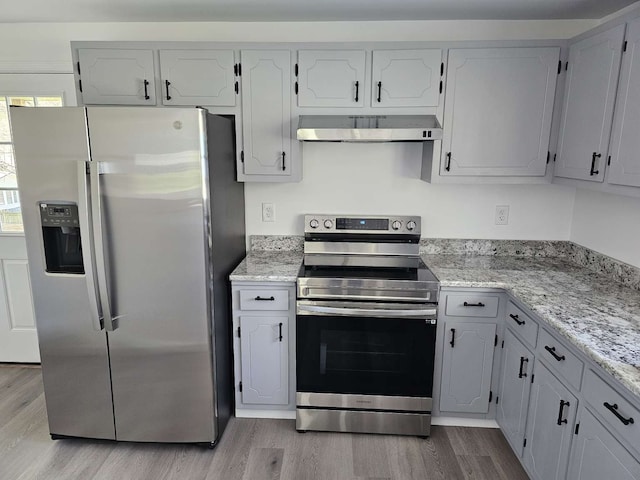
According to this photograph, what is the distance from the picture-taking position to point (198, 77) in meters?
2.32

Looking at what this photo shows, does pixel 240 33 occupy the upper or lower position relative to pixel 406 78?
upper

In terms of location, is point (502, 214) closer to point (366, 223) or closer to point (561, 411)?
point (366, 223)

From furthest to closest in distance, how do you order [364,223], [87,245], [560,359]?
1. [364,223]
2. [87,245]
3. [560,359]

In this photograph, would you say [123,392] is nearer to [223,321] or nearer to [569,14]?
[223,321]

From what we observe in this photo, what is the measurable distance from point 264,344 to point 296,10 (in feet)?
6.18

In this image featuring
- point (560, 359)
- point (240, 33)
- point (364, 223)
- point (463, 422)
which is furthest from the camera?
point (364, 223)

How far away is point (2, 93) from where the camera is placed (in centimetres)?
269

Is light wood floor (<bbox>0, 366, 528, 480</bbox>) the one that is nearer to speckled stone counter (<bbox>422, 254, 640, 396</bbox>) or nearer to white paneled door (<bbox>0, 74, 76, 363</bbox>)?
white paneled door (<bbox>0, 74, 76, 363</bbox>)

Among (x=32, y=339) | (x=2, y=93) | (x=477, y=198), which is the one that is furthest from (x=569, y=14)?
(x=32, y=339)

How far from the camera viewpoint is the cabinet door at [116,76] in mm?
2311

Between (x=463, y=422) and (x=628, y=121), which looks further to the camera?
(x=463, y=422)

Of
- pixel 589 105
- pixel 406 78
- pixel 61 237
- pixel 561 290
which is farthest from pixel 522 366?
pixel 61 237

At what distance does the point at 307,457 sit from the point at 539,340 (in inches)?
51.2

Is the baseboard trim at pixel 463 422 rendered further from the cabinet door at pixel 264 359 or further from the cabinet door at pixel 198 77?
the cabinet door at pixel 198 77
